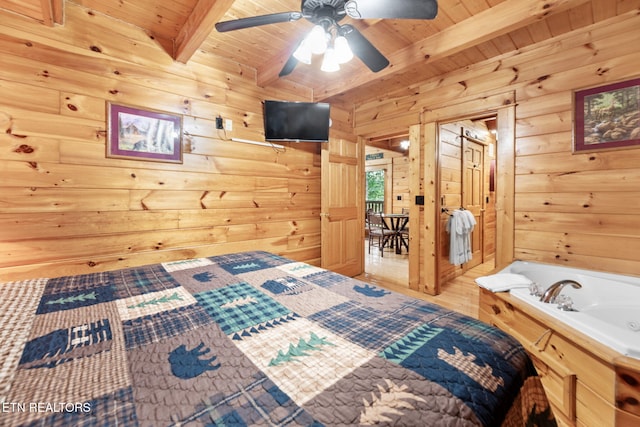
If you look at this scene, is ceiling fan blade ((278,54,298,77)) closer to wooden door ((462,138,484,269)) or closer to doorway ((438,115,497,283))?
doorway ((438,115,497,283))

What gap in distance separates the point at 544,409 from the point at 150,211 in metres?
2.71

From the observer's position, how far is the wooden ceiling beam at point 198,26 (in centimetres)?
170

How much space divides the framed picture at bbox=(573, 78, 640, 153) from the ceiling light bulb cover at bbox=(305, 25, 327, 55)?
7.11ft

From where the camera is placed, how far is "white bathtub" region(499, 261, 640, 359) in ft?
4.32

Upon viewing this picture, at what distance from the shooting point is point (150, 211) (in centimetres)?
229

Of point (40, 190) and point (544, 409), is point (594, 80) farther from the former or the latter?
point (40, 190)

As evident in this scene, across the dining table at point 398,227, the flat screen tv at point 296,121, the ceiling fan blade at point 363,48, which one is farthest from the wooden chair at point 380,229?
the ceiling fan blade at point 363,48

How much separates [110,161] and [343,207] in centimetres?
251

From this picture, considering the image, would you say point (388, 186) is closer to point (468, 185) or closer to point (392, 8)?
point (468, 185)

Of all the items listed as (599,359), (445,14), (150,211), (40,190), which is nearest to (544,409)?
(599,359)

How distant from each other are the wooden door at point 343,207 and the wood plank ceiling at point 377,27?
98 cm

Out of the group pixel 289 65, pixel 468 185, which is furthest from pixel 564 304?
pixel 468 185

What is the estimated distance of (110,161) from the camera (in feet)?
6.91

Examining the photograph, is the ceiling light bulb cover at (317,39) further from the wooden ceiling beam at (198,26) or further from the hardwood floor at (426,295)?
the hardwood floor at (426,295)
